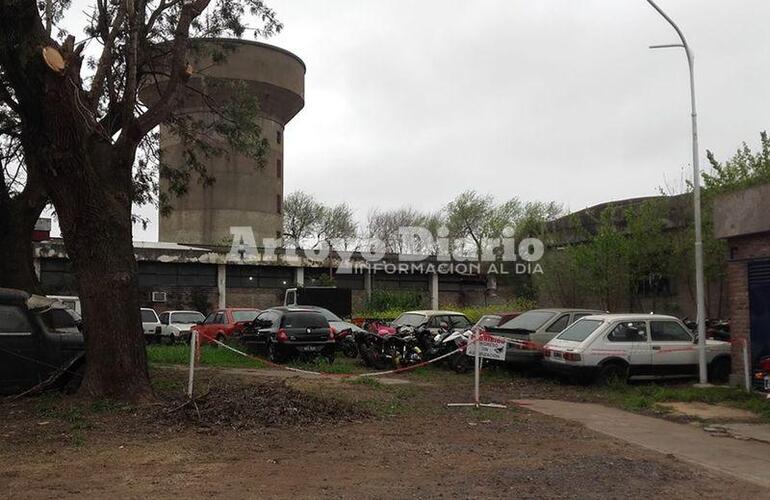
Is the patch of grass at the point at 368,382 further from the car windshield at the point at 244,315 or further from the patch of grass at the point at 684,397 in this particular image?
the car windshield at the point at 244,315

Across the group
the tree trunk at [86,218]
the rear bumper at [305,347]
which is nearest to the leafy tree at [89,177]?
the tree trunk at [86,218]

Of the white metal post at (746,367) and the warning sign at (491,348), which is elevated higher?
the warning sign at (491,348)

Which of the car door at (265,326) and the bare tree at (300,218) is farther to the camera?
the bare tree at (300,218)

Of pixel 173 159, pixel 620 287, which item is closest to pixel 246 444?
pixel 620 287

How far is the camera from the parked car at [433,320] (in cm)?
2005

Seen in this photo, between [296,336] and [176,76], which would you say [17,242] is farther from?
[296,336]

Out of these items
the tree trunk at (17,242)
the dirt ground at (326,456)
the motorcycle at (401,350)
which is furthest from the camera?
the motorcycle at (401,350)

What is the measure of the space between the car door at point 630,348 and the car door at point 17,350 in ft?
33.1

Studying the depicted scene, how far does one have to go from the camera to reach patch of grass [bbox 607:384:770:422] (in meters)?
12.0

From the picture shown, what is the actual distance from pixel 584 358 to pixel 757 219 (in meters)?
3.97

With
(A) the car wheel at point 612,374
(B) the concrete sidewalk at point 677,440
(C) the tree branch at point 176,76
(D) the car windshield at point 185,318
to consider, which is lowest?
(B) the concrete sidewalk at point 677,440

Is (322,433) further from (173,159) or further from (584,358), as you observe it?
(173,159)

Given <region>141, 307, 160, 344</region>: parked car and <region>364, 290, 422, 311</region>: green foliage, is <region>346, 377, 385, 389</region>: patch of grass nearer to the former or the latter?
<region>141, 307, 160, 344</region>: parked car

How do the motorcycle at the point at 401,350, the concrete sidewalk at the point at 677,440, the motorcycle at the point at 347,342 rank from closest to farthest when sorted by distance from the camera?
1. the concrete sidewalk at the point at 677,440
2. the motorcycle at the point at 401,350
3. the motorcycle at the point at 347,342
